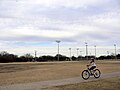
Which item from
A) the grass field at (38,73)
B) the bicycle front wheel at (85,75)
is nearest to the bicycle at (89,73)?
the bicycle front wheel at (85,75)

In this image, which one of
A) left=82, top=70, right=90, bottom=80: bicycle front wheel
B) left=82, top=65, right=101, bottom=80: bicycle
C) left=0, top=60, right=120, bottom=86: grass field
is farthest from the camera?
left=82, top=65, right=101, bottom=80: bicycle

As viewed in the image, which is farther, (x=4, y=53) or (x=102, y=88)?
(x=4, y=53)

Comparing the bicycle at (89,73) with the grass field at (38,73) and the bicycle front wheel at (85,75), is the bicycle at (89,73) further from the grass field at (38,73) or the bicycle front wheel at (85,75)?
the grass field at (38,73)

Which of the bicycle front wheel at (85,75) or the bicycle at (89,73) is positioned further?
the bicycle at (89,73)

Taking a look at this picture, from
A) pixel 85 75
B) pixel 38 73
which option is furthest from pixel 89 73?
pixel 38 73

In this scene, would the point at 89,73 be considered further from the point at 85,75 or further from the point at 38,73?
the point at 38,73

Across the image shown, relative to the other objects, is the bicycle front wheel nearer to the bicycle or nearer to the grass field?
the bicycle

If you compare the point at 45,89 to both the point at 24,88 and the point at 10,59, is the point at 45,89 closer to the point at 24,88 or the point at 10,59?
the point at 24,88

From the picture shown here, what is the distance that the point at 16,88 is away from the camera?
51.9 feet

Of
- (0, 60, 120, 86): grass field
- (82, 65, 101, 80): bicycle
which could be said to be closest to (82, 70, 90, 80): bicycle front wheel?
(82, 65, 101, 80): bicycle

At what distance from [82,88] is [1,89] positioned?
4.10 m

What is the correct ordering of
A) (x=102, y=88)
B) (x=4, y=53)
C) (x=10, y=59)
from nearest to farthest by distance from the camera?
(x=102, y=88) → (x=10, y=59) → (x=4, y=53)

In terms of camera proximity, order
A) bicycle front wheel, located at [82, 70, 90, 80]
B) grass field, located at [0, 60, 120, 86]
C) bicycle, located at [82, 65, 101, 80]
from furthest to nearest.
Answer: bicycle, located at [82, 65, 101, 80], bicycle front wheel, located at [82, 70, 90, 80], grass field, located at [0, 60, 120, 86]

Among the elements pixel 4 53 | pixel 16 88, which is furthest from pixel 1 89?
pixel 4 53
